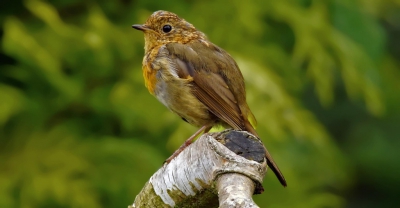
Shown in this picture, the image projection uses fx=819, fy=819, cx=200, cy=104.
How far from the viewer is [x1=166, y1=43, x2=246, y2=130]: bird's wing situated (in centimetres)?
403

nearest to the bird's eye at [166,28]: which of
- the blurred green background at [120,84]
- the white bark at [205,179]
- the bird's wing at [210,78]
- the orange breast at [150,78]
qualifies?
the bird's wing at [210,78]

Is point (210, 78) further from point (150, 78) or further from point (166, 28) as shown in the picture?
point (166, 28)

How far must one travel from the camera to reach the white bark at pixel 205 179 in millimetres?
2441

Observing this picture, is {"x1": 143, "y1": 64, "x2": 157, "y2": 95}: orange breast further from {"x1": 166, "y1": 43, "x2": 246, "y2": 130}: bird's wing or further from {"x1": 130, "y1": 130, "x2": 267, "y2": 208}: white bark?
{"x1": 130, "y1": 130, "x2": 267, "y2": 208}: white bark

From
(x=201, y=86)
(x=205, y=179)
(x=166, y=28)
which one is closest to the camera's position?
(x=205, y=179)

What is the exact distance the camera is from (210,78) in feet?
13.7

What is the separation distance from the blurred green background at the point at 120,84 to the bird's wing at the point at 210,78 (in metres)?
1.17

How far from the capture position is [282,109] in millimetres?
5949

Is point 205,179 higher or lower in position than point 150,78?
lower

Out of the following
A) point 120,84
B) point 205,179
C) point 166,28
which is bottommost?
point 205,179

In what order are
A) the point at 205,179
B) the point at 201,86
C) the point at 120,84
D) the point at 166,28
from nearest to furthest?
1. the point at 205,179
2. the point at 201,86
3. the point at 166,28
4. the point at 120,84

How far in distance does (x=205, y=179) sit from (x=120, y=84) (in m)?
3.00

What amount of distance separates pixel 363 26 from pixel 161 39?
84.5 inches

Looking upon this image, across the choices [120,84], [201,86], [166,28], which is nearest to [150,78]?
[201,86]
